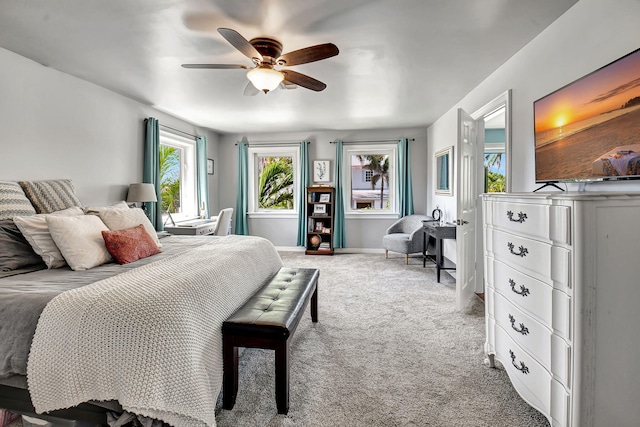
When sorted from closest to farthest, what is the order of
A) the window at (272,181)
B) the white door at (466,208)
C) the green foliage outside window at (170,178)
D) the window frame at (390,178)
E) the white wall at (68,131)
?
the white wall at (68,131), the white door at (466,208), the green foliage outside window at (170,178), the window frame at (390,178), the window at (272,181)

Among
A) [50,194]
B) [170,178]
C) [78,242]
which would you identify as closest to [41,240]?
[78,242]

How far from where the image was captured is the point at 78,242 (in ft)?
6.98

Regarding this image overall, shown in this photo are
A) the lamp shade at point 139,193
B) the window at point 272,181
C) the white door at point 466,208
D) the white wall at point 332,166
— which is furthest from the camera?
the window at point 272,181

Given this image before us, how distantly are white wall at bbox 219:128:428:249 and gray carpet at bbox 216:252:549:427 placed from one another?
273cm

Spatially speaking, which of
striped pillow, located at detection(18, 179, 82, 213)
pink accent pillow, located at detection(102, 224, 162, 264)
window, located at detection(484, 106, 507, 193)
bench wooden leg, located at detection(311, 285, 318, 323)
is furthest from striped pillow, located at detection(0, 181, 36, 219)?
window, located at detection(484, 106, 507, 193)

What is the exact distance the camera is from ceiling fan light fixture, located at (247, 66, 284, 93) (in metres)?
2.43

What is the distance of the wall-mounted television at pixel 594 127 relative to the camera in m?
1.54

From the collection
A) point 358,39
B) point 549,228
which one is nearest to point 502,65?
point 358,39

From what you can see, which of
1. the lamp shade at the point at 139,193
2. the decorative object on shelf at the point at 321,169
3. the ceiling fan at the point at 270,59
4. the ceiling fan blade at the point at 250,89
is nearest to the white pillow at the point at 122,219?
the lamp shade at the point at 139,193

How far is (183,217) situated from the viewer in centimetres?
536

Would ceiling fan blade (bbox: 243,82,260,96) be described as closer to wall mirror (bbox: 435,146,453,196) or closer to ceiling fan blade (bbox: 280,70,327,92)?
ceiling fan blade (bbox: 280,70,327,92)

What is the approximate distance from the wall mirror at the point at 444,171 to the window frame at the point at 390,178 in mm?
994

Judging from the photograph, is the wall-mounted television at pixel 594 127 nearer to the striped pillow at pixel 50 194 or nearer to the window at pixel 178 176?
the striped pillow at pixel 50 194

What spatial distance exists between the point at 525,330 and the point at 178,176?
5.21 metres
